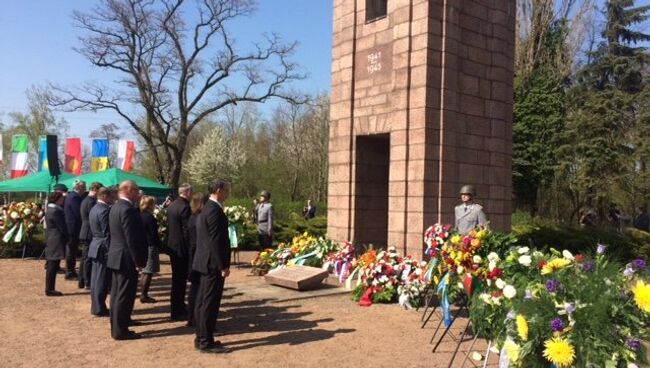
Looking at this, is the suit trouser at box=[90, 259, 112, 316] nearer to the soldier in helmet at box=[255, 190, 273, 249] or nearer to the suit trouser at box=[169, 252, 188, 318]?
the suit trouser at box=[169, 252, 188, 318]

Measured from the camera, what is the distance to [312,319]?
7449mm

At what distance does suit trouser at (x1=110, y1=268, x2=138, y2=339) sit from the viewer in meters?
6.45

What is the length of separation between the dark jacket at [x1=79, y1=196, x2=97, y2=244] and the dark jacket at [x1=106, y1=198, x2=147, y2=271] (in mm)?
3424

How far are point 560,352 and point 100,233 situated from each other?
6.26 meters

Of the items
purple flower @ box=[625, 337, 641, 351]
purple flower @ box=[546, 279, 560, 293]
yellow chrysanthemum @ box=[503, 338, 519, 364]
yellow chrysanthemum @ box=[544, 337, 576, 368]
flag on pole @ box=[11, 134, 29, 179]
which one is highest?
flag on pole @ box=[11, 134, 29, 179]

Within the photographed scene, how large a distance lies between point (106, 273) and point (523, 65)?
27.8m

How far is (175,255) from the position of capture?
756 centimetres

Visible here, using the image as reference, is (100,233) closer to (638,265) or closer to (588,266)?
(588,266)

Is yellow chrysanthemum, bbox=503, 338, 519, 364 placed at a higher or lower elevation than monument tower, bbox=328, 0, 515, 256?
lower

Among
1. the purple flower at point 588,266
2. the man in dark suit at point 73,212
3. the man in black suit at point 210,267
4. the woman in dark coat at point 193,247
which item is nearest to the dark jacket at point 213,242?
the man in black suit at point 210,267

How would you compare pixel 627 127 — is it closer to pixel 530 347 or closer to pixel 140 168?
pixel 530 347

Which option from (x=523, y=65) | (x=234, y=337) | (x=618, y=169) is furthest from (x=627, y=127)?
(x=234, y=337)

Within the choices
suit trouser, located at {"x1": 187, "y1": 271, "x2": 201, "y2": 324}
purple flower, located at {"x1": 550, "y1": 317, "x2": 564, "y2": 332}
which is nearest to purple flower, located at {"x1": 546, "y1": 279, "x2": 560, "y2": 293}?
purple flower, located at {"x1": 550, "y1": 317, "x2": 564, "y2": 332}

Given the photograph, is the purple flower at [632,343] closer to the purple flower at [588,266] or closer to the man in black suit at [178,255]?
the purple flower at [588,266]
